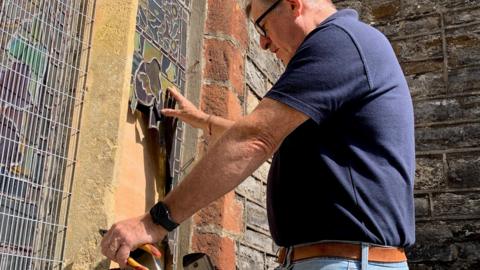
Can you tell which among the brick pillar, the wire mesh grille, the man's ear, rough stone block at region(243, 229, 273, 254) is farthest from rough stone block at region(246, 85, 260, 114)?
the man's ear

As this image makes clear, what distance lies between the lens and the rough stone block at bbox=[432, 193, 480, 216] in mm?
4309

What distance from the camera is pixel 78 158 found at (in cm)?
255

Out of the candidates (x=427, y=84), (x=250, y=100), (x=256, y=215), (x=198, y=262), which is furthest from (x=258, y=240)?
(x=427, y=84)

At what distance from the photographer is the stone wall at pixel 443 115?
4316 millimetres

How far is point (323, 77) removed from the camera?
178 cm

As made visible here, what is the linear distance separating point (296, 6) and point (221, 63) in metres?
1.20

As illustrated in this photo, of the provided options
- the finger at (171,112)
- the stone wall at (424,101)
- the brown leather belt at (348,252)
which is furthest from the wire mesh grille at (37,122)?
A: the brown leather belt at (348,252)

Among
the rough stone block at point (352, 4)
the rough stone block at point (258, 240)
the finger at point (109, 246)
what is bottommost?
the finger at point (109, 246)

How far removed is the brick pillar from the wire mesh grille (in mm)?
761

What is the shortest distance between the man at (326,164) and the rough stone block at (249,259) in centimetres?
129

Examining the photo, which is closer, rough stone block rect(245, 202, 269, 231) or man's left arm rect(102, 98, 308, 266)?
man's left arm rect(102, 98, 308, 266)

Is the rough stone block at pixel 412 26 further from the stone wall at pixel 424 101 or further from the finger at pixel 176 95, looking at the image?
the finger at pixel 176 95

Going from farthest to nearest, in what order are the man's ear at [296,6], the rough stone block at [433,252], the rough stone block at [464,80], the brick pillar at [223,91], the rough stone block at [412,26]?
the rough stone block at [412,26] → the rough stone block at [464,80] → the rough stone block at [433,252] → the brick pillar at [223,91] → the man's ear at [296,6]

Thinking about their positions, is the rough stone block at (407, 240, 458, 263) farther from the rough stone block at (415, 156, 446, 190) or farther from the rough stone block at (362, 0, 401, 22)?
the rough stone block at (362, 0, 401, 22)
